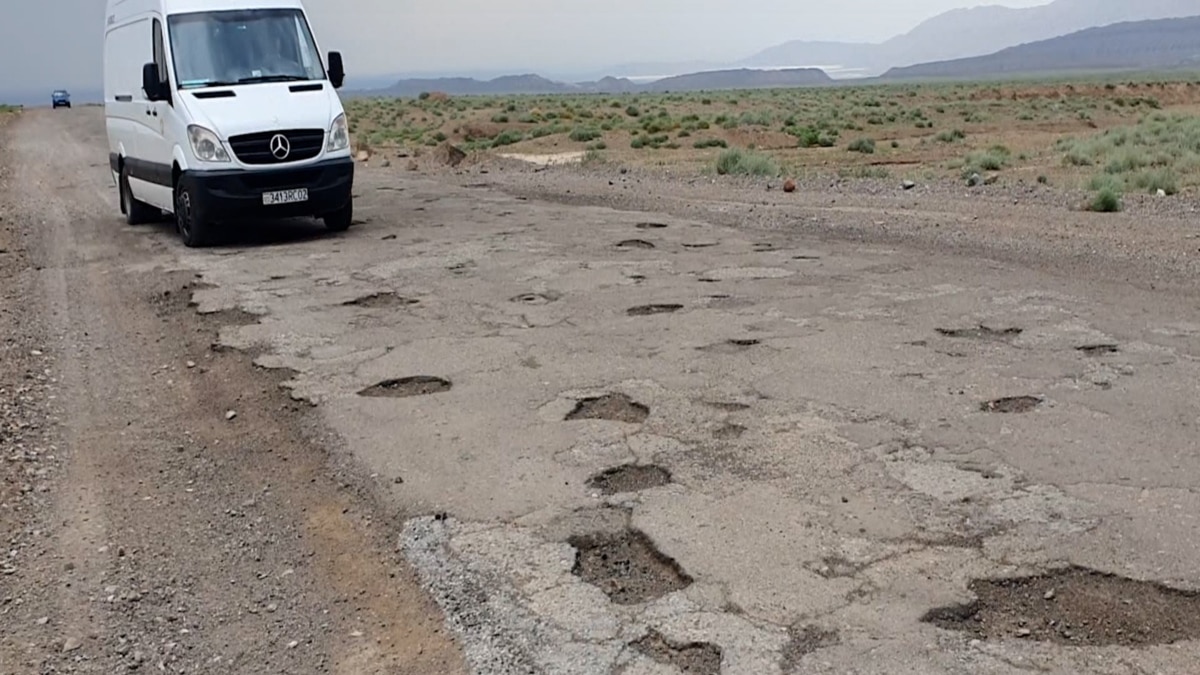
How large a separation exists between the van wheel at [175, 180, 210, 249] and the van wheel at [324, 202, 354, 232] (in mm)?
1348

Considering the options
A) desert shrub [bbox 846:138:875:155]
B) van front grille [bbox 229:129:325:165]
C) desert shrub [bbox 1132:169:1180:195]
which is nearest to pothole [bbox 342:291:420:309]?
van front grille [bbox 229:129:325:165]

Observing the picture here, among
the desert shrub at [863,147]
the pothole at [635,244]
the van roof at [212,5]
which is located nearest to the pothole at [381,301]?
the pothole at [635,244]

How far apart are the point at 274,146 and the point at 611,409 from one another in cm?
696

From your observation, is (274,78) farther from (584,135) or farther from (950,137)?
(950,137)

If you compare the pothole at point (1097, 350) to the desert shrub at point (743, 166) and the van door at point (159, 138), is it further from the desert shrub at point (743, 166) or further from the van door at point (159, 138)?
the desert shrub at point (743, 166)

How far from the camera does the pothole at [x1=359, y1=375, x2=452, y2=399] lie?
20.6 ft

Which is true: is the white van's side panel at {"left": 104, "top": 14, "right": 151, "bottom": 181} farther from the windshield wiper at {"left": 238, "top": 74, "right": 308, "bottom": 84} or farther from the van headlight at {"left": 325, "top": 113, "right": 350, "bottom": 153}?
the van headlight at {"left": 325, "top": 113, "right": 350, "bottom": 153}

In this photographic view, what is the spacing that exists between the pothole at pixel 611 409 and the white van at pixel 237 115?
22.0ft

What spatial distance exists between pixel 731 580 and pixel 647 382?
242 centimetres

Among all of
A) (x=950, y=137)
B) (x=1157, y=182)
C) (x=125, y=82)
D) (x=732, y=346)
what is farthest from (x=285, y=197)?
(x=950, y=137)

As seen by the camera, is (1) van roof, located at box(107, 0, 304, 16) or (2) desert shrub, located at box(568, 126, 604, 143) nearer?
(1) van roof, located at box(107, 0, 304, 16)

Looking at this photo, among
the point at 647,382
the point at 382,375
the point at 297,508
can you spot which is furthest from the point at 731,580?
the point at 382,375

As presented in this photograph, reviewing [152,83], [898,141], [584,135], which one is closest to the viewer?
[152,83]

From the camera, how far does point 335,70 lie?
1251 centimetres
